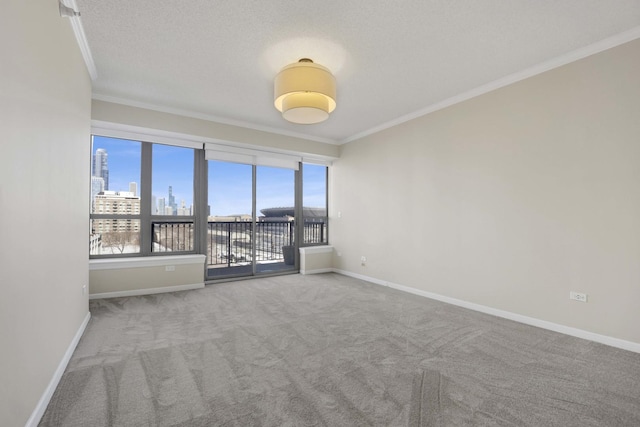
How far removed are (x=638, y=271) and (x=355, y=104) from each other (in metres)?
3.43

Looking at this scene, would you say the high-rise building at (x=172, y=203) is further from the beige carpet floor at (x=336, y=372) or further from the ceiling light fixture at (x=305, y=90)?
the ceiling light fixture at (x=305, y=90)

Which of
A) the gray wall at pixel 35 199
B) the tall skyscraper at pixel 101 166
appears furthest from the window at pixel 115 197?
the gray wall at pixel 35 199

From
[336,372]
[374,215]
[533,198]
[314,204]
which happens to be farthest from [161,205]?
[533,198]

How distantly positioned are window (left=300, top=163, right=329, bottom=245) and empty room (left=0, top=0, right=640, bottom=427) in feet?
4.33

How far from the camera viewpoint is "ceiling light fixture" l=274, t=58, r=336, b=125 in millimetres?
2701

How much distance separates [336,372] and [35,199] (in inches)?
87.5

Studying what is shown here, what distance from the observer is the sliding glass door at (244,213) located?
16.8ft

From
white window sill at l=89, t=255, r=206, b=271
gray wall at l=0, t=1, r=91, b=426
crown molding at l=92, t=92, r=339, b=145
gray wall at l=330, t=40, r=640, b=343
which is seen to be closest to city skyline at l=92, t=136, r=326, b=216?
crown molding at l=92, t=92, r=339, b=145

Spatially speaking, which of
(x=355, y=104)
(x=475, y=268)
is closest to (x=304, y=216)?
(x=355, y=104)

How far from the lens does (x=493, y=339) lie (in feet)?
8.93

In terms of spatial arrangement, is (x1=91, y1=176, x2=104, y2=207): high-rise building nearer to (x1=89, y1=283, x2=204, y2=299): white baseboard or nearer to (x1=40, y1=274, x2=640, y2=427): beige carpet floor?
(x1=89, y1=283, x2=204, y2=299): white baseboard

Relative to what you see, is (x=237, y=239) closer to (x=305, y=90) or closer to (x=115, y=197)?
(x=115, y=197)

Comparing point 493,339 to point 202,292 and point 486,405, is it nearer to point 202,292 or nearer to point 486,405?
point 486,405

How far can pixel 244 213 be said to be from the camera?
5355 mm
